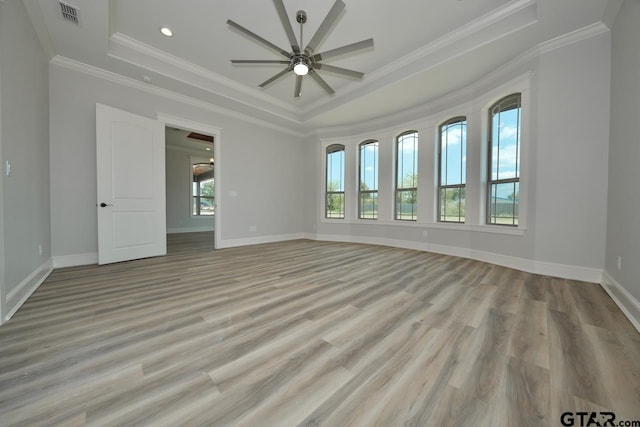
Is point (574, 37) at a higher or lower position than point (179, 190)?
higher

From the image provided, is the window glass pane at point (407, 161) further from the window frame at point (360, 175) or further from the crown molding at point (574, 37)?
the crown molding at point (574, 37)

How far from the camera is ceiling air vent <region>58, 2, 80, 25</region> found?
259 cm

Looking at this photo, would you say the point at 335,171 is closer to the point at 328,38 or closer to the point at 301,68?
the point at 328,38

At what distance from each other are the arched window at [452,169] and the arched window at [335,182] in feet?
8.05

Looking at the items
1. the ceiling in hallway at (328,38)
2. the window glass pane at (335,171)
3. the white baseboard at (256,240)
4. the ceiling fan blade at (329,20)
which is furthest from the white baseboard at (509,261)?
the ceiling fan blade at (329,20)

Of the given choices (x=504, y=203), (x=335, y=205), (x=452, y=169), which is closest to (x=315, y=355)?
(x=504, y=203)

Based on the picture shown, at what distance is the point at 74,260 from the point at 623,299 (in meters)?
6.56

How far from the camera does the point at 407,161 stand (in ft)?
17.8

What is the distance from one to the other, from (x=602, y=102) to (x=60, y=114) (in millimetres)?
7138

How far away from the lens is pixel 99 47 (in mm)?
3203

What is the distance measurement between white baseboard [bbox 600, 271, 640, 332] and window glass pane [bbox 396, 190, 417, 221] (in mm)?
2941

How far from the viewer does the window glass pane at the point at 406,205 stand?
17.4 ft

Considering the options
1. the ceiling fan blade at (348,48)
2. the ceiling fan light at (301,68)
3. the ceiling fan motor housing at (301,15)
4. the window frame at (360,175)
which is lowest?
the window frame at (360,175)

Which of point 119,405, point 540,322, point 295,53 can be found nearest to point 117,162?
point 295,53
